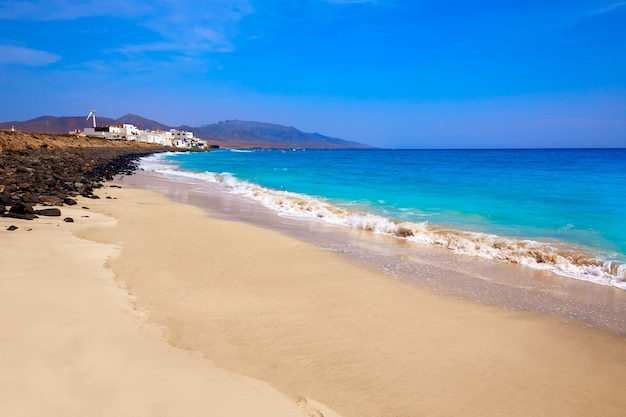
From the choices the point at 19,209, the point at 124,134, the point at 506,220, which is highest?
the point at 124,134

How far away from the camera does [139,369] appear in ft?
10.6

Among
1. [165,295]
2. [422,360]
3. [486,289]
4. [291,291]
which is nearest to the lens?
[422,360]

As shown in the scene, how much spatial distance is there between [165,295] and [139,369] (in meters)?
1.95

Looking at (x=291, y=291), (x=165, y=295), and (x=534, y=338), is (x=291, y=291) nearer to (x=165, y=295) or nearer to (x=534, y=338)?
(x=165, y=295)

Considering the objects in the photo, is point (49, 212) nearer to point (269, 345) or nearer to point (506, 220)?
point (269, 345)

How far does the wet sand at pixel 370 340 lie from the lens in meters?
3.26

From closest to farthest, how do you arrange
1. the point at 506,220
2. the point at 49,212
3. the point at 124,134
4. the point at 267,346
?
the point at 267,346 < the point at 49,212 < the point at 506,220 < the point at 124,134

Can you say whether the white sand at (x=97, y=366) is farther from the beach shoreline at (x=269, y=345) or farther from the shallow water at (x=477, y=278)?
the shallow water at (x=477, y=278)

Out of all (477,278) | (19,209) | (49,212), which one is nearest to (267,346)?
(477,278)

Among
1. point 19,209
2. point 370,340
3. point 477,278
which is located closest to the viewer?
point 370,340

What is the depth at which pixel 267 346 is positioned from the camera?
Answer: 391 centimetres

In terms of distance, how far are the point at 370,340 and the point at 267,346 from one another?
42.6 inches

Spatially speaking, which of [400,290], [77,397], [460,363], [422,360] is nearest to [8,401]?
[77,397]

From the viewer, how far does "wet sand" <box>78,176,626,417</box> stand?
3.26m
